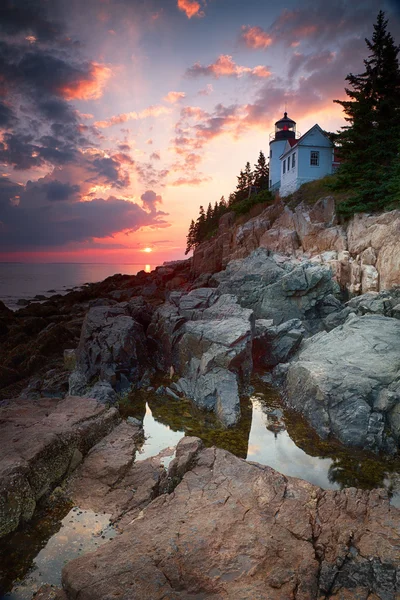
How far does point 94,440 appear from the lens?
1180 centimetres

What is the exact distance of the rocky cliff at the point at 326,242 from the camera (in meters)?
28.0

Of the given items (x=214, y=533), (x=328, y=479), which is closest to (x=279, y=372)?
(x=328, y=479)

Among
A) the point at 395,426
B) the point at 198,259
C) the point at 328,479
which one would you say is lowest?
the point at 328,479

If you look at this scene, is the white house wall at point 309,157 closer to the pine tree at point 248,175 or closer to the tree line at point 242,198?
the tree line at point 242,198

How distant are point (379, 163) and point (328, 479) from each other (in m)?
36.5

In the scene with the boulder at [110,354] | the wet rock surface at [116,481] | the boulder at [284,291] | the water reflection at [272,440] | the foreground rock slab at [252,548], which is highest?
the boulder at [284,291]

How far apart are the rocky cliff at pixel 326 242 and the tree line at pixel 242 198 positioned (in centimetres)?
487

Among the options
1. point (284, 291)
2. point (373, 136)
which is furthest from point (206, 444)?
point (373, 136)

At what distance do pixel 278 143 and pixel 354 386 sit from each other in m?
60.2

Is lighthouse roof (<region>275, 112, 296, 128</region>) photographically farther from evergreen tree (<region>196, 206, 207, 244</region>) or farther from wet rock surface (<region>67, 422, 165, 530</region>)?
wet rock surface (<region>67, 422, 165, 530</region>)

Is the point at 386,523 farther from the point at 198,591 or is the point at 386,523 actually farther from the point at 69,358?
the point at 69,358

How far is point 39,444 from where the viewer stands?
9836mm

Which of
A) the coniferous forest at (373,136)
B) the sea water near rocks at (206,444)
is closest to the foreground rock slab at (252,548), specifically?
the sea water near rocks at (206,444)

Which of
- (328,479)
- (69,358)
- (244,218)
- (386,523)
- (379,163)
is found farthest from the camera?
(244,218)
